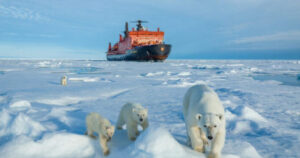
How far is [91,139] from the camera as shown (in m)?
2.28

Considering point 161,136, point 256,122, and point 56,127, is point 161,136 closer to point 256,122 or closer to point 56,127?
point 56,127

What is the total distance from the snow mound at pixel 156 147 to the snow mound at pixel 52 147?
0.48 m

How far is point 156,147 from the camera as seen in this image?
6.07 ft

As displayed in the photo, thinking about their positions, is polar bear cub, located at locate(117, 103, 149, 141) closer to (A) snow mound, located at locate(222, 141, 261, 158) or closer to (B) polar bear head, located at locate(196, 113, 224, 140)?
(B) polar bear head, located at locate(196, 113, 224, 140)

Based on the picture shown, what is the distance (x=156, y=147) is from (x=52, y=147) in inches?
43.6

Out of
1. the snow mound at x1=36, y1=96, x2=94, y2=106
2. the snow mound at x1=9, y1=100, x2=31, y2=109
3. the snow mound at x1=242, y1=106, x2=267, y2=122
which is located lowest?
the snow mound at x1=36, y1=96, x2=94, y2=106

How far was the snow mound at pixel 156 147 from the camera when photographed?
71.4 inches

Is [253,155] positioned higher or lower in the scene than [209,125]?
lower

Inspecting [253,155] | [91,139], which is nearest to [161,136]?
[91,139]

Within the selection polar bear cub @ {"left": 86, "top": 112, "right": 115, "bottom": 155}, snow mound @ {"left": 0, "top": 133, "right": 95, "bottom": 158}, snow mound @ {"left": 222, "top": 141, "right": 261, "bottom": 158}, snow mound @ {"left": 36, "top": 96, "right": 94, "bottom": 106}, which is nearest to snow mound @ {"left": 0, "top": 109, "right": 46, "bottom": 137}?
snow mound @ {"left": 0, "top": 133, "right": 95, "bottom": 158}

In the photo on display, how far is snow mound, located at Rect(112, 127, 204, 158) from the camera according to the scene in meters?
1.81

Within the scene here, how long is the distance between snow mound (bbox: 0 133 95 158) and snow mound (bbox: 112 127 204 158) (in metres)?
0.48

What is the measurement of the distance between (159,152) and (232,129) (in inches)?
65.3

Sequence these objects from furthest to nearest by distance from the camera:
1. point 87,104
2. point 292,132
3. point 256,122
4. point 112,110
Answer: point 87,104 < point 112,110 < point 256,122 < point 292,132
